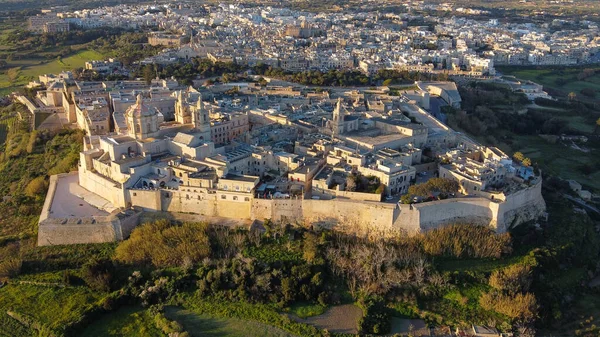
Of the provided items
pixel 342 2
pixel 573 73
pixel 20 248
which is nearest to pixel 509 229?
pixel 20 248

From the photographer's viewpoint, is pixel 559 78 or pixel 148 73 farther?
pixel 559 78

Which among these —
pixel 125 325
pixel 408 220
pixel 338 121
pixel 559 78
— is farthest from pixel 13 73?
pixel 559 78

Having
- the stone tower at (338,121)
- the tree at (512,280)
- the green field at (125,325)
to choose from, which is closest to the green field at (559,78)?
the stone tower at (338,121)

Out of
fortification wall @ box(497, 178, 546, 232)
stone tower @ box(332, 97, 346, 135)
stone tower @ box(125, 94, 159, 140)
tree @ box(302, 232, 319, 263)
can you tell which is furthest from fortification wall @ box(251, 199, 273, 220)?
fortification wall @ box(497, 178, 546, 232)

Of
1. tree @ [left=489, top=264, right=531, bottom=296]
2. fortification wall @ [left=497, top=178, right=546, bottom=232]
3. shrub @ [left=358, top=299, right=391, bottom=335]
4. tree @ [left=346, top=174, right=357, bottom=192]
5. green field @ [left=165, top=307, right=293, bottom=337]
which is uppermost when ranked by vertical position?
tree @ [left=346, top=174, right=357, bottom=192]

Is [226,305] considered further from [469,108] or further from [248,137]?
[469,108]

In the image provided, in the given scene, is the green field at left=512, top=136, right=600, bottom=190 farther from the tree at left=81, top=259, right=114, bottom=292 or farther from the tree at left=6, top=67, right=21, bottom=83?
the tree at left=6, top=67, right=21, bottom=83

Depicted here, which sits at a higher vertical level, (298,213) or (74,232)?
(298,213)

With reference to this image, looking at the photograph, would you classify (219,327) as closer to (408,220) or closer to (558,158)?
(408,220)
